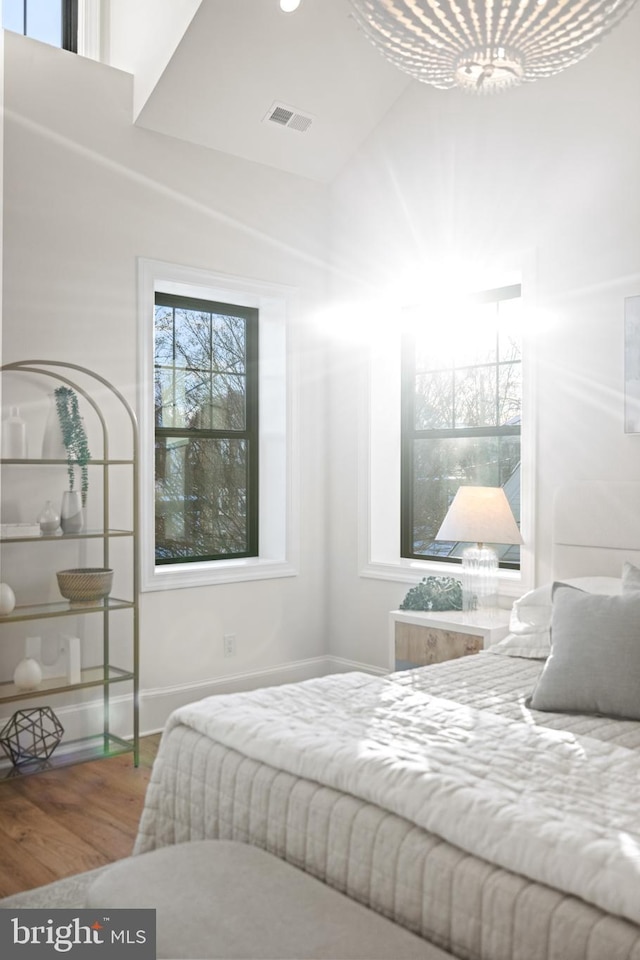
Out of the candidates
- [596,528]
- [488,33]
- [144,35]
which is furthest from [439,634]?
[144,35]

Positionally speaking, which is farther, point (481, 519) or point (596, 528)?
point (481, 519)

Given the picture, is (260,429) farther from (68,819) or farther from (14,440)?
(68,819)

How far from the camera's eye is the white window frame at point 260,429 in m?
3.98

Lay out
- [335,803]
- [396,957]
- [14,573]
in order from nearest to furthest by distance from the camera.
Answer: [396,957] → [335,803] → [14,573]

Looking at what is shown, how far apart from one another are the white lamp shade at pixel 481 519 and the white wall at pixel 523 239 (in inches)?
8.9

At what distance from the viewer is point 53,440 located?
11.3 feet

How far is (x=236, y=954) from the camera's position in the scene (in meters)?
1.37

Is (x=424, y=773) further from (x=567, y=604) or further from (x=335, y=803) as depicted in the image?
(x=567, y=604)

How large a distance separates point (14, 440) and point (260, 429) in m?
1.69

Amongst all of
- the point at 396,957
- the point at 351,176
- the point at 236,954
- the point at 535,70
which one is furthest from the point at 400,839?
the point at 351,176

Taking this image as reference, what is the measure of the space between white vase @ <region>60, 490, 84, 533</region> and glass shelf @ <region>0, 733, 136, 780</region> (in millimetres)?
953

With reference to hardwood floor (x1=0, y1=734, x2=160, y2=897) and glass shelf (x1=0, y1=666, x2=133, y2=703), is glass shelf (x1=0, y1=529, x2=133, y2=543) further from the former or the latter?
hardwood floor (x1=0, y1=734, x2=160, y2=897)

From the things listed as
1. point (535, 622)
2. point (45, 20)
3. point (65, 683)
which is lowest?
point (65, 683)

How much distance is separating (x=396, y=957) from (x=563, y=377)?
113 inches
